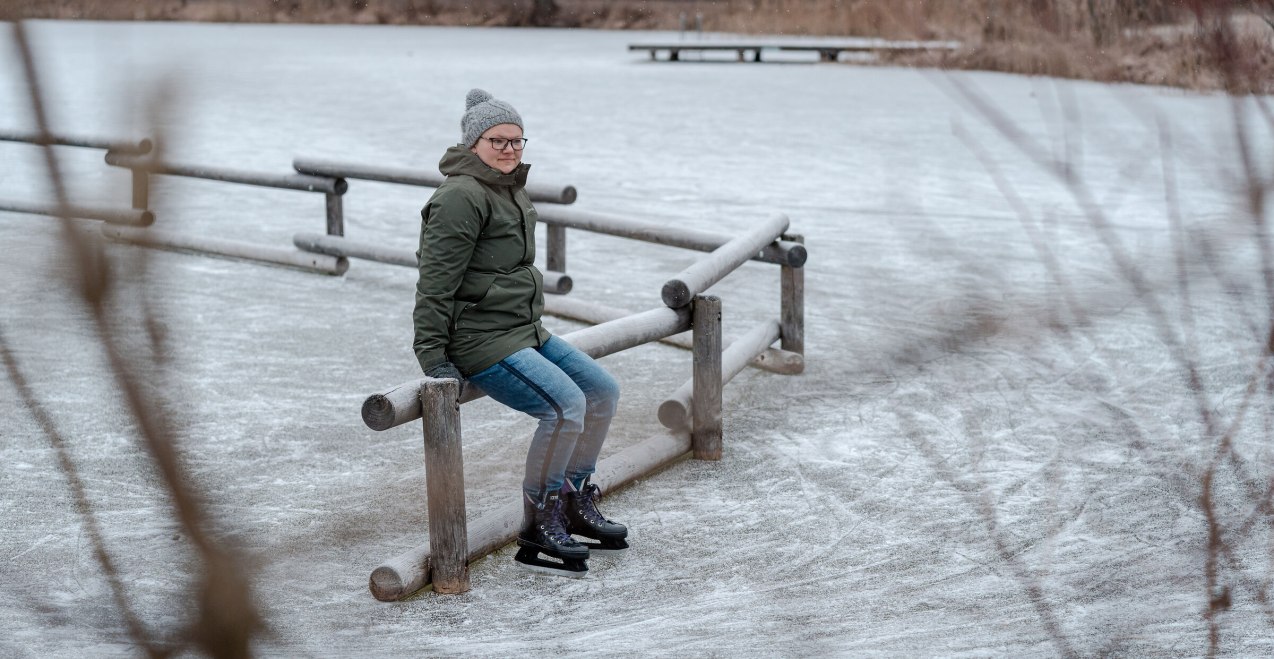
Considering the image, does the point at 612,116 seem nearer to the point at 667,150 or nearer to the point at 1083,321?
the point at 667,150

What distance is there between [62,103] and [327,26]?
133ft

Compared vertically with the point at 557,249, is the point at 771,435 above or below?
below

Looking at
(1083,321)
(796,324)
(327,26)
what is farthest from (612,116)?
(327,26)

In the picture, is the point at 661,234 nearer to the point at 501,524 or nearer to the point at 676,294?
the point at 676,294

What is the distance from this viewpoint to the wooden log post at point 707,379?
4863 mm

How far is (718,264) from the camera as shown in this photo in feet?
17.6

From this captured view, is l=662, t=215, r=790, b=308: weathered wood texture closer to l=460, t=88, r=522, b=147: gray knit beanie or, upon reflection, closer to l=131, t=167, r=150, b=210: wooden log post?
l=460, t=88, r=522, b=147: gray knit beanie

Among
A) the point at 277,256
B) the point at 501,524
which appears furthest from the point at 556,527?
the point at 277,256

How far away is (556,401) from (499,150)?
71 cm

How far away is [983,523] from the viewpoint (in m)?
4.36

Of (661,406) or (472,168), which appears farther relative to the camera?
(661,406)

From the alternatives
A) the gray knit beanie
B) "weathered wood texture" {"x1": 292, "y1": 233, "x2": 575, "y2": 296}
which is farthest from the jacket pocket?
"weathered wood texture" {"x1": 292, "y1": 233, "x2": 575, "y2": 296}

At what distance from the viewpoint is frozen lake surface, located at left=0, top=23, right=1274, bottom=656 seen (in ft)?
3.46

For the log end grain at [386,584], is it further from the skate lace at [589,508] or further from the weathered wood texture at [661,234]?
the weathered wood texture at [661,234]
